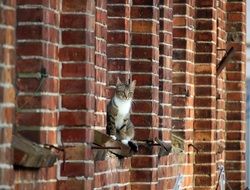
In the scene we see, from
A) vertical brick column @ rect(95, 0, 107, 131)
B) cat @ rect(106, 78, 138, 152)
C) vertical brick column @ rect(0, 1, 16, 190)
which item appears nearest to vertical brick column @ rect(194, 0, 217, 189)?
cat @ rect(106, 78, 138, 152)

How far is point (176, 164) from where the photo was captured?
14828 millimetres

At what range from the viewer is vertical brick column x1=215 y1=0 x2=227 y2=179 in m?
17.2

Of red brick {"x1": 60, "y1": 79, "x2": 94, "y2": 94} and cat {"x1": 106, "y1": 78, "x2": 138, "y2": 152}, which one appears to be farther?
cat {"x1": 106, "y1": 78, "x2": 138, "y2": 152}

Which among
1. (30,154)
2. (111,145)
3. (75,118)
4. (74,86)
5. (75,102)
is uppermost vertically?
(74,86)

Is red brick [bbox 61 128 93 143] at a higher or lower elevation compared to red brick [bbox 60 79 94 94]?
lower

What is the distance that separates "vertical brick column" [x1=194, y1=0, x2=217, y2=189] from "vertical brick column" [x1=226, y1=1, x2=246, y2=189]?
1.94 m

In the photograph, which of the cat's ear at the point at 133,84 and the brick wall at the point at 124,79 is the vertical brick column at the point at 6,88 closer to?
the brick wall at the point at 124,79

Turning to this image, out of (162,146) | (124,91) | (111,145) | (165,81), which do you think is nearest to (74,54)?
(111,145)

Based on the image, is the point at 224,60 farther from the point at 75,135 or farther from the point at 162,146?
the point at 75,135

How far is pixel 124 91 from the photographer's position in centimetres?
1177

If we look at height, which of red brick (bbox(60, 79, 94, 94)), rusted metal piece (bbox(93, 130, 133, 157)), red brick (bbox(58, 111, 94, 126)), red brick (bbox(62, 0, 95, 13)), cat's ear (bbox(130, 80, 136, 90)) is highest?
red brick (bbox(62, 0, 95, 13))

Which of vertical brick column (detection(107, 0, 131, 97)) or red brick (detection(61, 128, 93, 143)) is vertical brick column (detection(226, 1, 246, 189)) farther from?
red brick (detection(61, 128, 93, 143))

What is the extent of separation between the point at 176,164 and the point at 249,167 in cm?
668

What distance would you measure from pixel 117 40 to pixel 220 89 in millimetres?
5544
